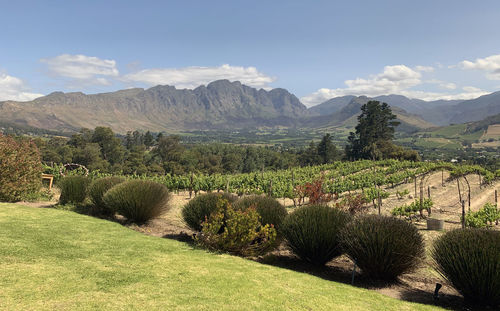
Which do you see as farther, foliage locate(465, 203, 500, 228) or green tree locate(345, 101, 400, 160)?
green tree locate(345, 101, 400, 160)

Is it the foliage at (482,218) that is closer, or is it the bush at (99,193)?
the foliage at (482,218)

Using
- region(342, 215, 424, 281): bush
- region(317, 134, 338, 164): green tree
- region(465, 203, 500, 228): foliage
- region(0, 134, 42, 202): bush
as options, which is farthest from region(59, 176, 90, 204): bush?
region(317, 134, 338, 164): green tree

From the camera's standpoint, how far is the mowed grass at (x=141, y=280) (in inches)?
188

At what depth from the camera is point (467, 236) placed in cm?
665

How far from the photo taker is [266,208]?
9.85m

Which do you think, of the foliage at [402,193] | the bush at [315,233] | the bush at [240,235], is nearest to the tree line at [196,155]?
the foliage at [402,193]

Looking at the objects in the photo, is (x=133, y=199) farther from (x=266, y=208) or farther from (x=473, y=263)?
(x=473, y=263)

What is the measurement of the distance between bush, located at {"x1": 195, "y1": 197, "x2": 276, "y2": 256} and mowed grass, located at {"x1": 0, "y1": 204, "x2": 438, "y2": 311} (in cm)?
49

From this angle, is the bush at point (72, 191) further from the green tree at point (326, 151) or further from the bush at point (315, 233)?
the green tree at point (326, 151)

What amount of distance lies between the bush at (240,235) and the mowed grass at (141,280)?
487mm

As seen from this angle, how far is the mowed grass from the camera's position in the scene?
4773 millimetres

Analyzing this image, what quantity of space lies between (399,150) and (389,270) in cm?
5342

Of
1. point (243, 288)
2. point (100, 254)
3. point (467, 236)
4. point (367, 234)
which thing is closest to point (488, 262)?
point (467, 236)

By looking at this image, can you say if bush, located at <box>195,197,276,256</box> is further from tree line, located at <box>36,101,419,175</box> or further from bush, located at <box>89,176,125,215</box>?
tree line, located at <box>36,101,419,175</box>
